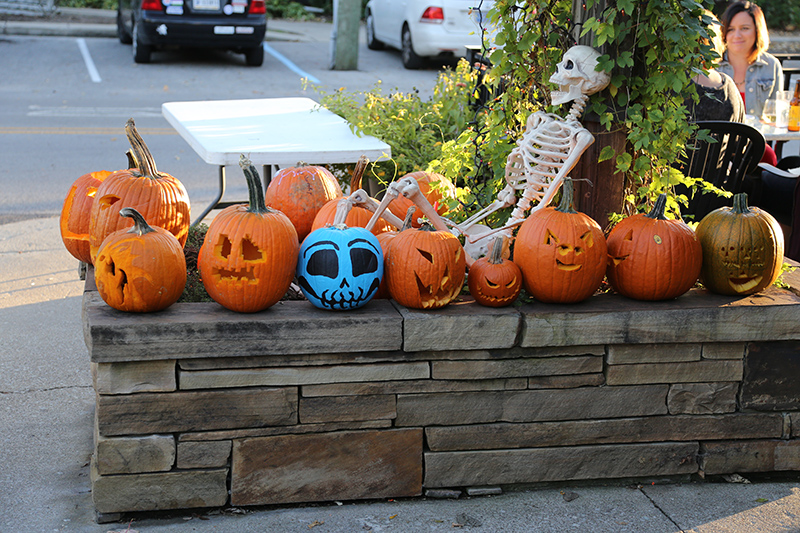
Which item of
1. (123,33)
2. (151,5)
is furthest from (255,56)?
(123,33)

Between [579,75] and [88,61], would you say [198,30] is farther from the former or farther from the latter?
[579,75]

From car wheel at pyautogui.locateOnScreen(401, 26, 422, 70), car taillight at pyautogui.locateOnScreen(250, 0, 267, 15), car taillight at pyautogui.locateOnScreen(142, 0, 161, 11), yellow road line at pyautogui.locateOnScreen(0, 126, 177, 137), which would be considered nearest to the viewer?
yellow road line at pyautogui.locateOnScreen(0, 126, 177, 137)

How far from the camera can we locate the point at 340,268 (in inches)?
105

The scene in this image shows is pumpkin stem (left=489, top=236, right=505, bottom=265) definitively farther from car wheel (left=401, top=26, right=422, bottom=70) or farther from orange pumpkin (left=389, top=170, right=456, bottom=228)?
car wheel (left=401, top=26, right=422, bottom=70)

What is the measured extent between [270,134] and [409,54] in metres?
11.3

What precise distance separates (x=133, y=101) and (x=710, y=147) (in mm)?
9483

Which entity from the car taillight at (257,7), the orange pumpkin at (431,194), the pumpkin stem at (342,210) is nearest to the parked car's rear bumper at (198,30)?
the car taillight at (257,7)

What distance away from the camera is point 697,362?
287 centimetres

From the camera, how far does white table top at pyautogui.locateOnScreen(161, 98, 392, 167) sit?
4016 millimetres

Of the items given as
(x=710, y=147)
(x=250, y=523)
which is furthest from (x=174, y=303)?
(x=710, y=147)

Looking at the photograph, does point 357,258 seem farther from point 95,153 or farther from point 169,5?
point 169,5

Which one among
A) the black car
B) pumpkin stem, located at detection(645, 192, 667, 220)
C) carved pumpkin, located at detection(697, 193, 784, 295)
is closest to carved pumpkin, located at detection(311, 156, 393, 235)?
pumpkin stem, located at detection(645, 192, 667, 220)

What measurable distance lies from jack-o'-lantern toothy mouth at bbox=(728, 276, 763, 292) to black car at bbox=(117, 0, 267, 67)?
12.1 m

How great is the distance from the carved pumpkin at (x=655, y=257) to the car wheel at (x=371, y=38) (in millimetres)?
15343
